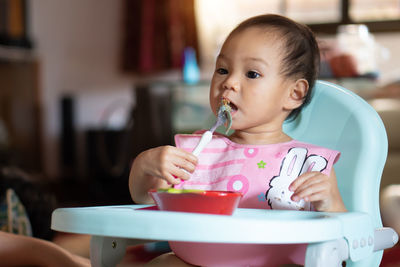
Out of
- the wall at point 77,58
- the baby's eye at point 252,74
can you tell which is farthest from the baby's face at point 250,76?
the wall at point 77,58

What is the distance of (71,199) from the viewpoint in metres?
3.25

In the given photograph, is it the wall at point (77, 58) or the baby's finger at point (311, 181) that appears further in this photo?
the wall at point (77, 58)

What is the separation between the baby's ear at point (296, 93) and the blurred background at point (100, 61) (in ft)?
7.69

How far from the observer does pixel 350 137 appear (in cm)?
92

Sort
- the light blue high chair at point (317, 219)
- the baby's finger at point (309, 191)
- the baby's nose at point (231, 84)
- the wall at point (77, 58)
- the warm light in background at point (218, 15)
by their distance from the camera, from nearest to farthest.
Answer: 1. the light blue high chair at point (317, 219)
2. the baby's finger at point (309, 191)
3. the baby's nose at point (231, 84)
4. the warm light in background at point (218, 15)
5. the wall at point (77, 58)

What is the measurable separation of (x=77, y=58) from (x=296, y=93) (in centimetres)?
351

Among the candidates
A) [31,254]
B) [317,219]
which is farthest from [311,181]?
[31,254]

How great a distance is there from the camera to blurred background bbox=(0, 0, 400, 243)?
11.7ft

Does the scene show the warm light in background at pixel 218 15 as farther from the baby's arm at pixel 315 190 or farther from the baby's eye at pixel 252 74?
the baby's arm at pixel 315 190

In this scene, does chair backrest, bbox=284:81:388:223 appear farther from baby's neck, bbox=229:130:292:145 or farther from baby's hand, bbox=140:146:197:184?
baby's hand, bbox=140:146:197:184

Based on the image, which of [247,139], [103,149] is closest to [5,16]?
[103,149]

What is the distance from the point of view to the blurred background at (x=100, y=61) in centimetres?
356

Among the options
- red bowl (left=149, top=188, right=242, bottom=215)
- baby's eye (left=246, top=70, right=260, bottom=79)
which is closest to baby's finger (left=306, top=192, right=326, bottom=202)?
red bowl (left=149, top=188, right=242, bottom=215)

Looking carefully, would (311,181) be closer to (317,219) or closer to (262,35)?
(317,219)
